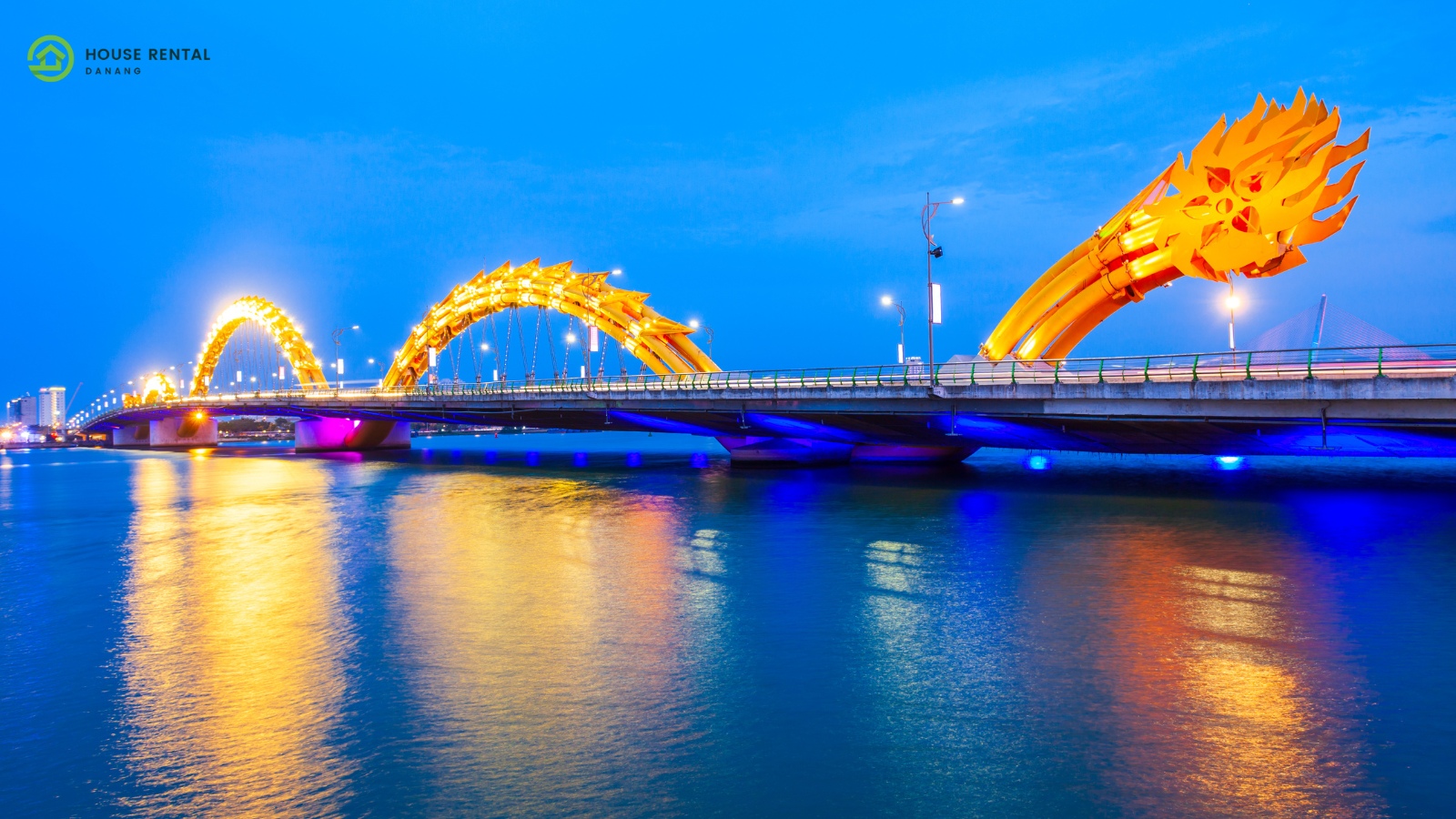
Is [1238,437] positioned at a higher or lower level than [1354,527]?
higher

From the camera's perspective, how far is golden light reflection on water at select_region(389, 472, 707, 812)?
1063 centimetres

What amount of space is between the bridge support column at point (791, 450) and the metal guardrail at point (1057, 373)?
29.7 ft

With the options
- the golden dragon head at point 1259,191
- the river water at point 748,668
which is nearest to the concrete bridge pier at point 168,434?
the river water at point 748,668

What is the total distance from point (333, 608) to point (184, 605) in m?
3.75

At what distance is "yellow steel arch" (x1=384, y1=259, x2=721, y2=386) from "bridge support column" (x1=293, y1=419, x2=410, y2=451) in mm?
6503

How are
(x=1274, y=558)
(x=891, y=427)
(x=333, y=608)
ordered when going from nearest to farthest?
(x=333, y=608) → (x=1274, y=558) → (x=891, y=427)

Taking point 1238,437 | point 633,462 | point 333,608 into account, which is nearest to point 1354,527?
point 1238,437

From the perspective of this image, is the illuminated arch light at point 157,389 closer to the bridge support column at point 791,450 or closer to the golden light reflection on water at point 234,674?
the bridge support column at point 791,450

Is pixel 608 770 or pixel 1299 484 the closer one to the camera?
pixel 608 770

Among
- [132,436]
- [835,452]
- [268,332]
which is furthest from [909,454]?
[132,436]

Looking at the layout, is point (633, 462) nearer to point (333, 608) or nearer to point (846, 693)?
point (333, 608)

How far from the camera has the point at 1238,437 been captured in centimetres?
3541

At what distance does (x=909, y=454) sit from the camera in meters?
56.9

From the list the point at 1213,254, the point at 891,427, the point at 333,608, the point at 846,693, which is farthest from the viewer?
the point at 891,427
